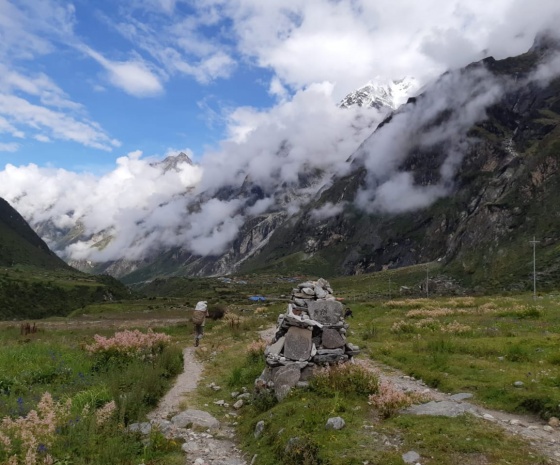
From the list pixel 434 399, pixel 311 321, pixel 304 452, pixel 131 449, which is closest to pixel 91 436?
pixel 131 449

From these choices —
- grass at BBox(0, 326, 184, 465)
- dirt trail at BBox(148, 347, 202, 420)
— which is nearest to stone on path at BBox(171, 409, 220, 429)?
dirt trail at BBox(148, 347, 202, 420)

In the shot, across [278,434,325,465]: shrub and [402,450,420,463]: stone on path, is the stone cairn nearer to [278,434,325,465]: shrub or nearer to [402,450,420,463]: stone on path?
[278,434,325,465]: shrub

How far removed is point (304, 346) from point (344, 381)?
7.73ft

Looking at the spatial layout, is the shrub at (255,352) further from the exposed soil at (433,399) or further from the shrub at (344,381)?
the shrub at (344,381)

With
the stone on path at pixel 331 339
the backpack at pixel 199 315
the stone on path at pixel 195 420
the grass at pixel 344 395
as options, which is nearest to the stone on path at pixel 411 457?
the grass at pixel 344 395

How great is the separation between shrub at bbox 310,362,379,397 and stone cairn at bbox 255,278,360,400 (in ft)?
2.21

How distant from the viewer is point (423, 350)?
898 inches

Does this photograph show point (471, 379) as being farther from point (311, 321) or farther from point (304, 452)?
point (304, 452)

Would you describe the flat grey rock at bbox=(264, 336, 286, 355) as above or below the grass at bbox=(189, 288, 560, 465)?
above

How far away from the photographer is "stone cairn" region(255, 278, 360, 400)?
52.2 feet

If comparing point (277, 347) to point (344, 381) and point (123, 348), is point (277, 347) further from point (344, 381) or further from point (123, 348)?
point (123, 348)

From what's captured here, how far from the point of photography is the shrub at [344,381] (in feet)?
47.4

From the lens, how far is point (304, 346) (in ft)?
54.5

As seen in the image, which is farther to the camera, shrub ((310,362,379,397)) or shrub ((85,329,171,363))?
shrub ((85,329,171,363))
